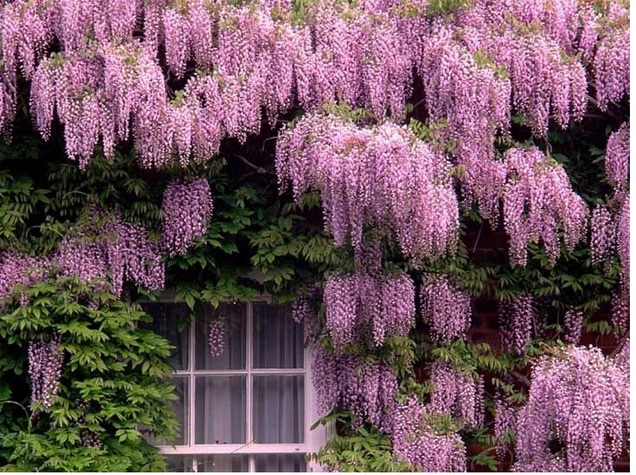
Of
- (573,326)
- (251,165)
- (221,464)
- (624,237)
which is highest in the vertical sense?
(251,165)

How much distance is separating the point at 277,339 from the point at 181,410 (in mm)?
633

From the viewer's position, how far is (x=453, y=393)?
237 inches

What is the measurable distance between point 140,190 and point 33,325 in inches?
36.0

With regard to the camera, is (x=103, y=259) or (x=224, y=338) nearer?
(x=103, y=259)

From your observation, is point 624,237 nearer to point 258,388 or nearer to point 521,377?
point 521,377

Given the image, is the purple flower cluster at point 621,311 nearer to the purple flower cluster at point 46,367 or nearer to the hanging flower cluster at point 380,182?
the hanging flower cluster at point 380,182

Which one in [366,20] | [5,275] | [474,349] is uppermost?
[366,20]

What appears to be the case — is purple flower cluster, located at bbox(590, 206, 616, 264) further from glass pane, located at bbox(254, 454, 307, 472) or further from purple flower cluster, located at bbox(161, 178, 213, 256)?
purple flower cluster, located at bbox(161, 178, 213, 256)

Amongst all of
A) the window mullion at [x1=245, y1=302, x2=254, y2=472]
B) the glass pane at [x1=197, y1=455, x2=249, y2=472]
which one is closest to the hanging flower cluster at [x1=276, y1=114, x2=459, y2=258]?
the window mullion at [x1=245, y1=302, x2=254, y2=472]

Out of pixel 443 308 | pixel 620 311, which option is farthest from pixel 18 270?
pixel 620 311

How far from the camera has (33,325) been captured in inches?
225

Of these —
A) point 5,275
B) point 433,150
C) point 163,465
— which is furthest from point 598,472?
point 5,275

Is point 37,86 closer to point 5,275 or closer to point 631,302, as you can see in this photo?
point 5,275

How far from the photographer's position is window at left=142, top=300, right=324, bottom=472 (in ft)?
20.1
